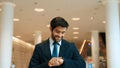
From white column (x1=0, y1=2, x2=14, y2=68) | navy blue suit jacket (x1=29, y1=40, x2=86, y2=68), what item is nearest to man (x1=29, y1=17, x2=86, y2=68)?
navy blue suit jacket (x1=29, y1=40, x2=86, y2=68)

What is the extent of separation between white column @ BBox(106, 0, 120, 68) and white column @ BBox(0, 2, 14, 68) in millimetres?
3903

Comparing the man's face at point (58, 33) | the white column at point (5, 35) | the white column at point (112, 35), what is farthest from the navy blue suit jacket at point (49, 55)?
the white column at point (5, 35)

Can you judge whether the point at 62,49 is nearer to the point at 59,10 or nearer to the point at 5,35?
the point at 5,35

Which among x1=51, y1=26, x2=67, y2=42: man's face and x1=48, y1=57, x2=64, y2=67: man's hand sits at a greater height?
x1=51, y1=26, x2=67, y2=42: man's face

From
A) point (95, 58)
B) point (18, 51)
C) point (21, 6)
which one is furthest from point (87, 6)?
point (18, 51)

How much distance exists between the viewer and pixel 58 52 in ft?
6.79

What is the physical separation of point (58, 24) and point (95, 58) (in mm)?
14303

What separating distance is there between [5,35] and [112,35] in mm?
4173

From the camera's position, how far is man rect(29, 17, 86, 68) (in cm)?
198

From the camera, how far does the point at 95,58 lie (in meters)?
16.0

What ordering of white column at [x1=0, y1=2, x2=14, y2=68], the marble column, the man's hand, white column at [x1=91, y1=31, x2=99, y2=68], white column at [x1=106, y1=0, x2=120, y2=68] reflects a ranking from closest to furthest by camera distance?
1. the man's hand
2. white column at [x1=106, y1=0, x2=120, y2=68]
3. white column at [x1=0, y1=2, x2=14, y2=68]
4. white column at [x1=91, y1=31, x2=99, y2=68]
5. the marble column

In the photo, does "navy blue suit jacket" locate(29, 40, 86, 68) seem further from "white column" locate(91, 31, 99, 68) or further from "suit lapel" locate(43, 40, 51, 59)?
"white column" locate(91, 31, 99, 68)

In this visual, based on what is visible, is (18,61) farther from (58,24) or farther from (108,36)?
(58,24)

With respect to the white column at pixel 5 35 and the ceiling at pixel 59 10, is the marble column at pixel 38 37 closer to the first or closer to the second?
the ceiling at pixel 59 10
